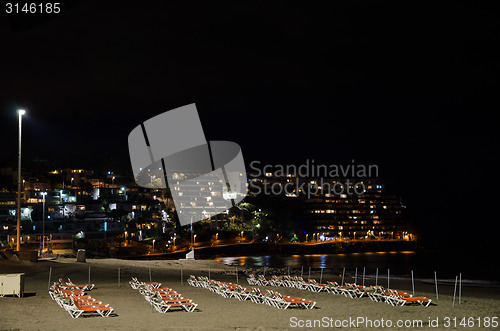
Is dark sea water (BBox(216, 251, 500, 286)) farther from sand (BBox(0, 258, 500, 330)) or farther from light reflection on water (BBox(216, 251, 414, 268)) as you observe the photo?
sand (BBox(0, 258, 500, 330))

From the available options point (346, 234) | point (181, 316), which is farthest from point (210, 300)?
point (346, 234)

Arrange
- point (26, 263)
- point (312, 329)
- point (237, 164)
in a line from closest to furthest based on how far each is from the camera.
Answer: point (312, 329) → point (26, 263) → point (237, 164)

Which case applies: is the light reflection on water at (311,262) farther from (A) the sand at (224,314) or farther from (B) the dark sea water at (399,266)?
(A) the sand at (224,314)

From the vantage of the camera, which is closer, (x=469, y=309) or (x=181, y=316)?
(x=181, y=316)

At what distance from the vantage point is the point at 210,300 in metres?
17.0

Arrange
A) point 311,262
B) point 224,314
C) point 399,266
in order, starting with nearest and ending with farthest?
point 224,314 < point 399,266 < point 311,262

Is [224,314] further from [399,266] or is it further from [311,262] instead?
[311,262]

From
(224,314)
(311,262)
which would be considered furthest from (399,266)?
(224,314)

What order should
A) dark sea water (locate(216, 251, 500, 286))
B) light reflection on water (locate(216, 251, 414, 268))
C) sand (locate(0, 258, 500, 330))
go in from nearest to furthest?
1. sand (locate(0, 258, 500, 330))
2. dark sea water (locate(216, 251, 500, 286))
3. light reflection on water (locate(216, 251, 414, 268))

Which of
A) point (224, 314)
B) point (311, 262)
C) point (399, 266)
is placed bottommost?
point (311, 262)

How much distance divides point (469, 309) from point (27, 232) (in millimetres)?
73298

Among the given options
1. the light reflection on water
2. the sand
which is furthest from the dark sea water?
the sand

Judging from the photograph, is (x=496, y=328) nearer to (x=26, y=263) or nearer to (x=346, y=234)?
(x=26, y=263)

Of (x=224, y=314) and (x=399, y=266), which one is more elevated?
(x=224, y=314)
